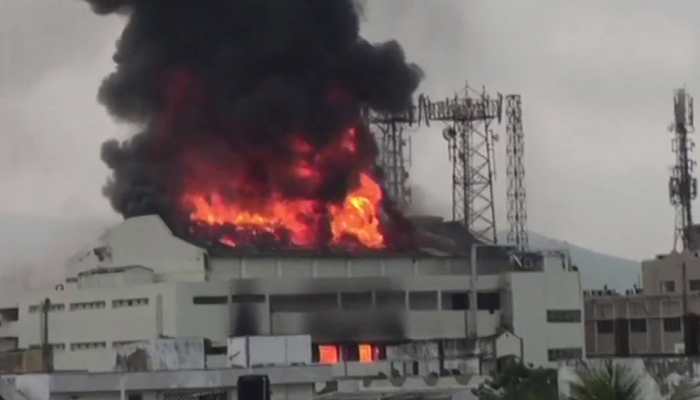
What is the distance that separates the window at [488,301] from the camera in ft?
276

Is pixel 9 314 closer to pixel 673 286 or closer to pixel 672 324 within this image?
pixel 672 324

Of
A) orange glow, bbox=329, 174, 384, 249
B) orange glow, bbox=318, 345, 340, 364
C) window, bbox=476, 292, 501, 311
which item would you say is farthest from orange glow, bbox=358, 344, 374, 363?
orange glow, bbox=329, 174, 384, 249

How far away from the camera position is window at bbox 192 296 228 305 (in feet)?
265

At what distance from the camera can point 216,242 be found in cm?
8875

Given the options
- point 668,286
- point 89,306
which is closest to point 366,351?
point 89,306

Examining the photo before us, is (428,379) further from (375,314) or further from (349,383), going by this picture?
(375,314)

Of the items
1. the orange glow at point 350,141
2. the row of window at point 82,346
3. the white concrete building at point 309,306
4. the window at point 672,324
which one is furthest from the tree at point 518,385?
the orange glow at point 350,141

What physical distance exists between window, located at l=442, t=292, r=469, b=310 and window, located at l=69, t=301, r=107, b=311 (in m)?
17.4

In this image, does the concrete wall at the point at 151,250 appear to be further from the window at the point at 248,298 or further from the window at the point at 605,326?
the window at the point at 605,326

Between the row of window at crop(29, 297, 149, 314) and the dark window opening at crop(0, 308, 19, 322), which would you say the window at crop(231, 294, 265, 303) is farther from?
the dark window opening at crop(0, 308, 19, 322)

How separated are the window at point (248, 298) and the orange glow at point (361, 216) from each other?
38.5 ft

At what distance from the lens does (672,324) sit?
8325 centimetres

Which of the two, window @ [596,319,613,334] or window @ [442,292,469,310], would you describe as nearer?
window @ [442,292,469,310]

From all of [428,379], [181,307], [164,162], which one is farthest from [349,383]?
[164,162]
